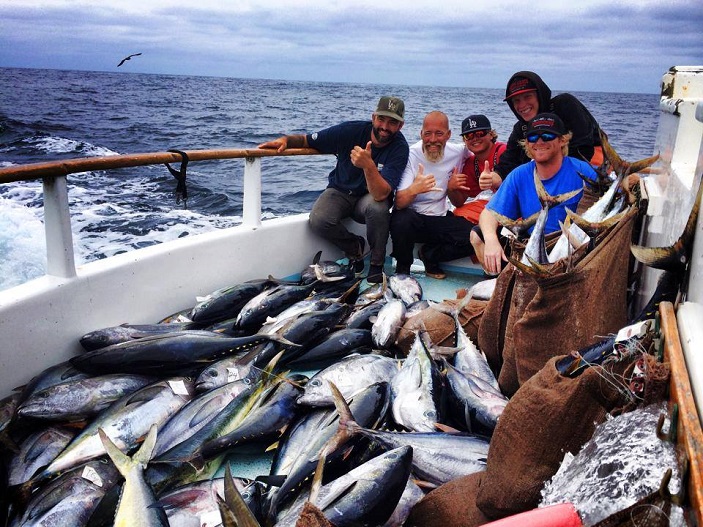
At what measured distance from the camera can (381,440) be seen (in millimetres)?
2354

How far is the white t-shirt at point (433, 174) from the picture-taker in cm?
520

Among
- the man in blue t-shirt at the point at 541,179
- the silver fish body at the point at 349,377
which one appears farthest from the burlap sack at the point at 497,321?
the man in blue t-shirt at the point at 541,179

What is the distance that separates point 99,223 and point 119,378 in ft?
20.9

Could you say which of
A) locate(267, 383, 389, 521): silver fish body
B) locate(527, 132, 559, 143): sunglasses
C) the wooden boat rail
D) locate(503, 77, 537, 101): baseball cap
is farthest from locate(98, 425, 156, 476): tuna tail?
locate(503, 77, 537, 101): baseball cap

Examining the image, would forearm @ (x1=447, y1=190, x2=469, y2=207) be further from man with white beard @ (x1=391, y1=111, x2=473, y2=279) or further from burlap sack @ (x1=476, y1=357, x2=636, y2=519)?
burlap sack @ (x1=476, y1=357, x2=636, y2=519)

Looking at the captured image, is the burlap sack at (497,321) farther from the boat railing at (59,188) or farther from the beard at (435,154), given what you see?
the beard at (435,154)

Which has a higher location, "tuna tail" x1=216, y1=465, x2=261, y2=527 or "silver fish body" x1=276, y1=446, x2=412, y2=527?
"tuna tail" x1=216, y1=465, x2=261, y2=527

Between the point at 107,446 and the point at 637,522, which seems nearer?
the point at 637,522

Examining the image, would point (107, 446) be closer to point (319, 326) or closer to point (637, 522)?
point (319, 326)

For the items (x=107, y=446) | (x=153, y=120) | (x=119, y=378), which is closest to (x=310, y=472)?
(x=107, y=446)

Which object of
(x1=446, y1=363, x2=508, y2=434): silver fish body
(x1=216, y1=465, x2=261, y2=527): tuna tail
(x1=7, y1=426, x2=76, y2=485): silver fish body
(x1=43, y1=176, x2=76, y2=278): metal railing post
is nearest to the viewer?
(x1=216, y1=465, x2=261, y2=527): tuna tail

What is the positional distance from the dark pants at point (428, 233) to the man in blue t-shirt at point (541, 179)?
1.19 meters

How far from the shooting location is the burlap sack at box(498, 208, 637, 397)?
231 centimetres

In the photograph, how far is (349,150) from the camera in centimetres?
532
